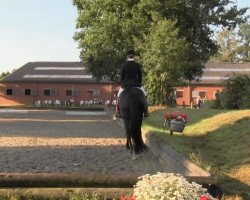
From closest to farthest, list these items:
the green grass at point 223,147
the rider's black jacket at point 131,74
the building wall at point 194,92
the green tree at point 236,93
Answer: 1. the green grass at point 223,147
2. the rider's black jacket at point 131,74
3. the green tree at point 236,93
4. the building wall at point 194,92

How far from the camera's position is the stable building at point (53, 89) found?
75.6 metres

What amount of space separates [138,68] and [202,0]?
30.9 metres

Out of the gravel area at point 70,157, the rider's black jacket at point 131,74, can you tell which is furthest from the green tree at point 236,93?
the rider's black jacket at point 131,74

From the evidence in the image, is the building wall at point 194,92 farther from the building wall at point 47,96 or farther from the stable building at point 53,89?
the building wall at point 47,96

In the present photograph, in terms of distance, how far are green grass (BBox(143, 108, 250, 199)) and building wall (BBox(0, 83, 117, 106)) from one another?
54.0m

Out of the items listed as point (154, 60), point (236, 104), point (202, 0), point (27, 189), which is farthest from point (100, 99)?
point (27, 189)

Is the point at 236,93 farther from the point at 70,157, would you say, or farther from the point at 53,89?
the point at 53,89

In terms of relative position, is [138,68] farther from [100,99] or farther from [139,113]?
[100,99]

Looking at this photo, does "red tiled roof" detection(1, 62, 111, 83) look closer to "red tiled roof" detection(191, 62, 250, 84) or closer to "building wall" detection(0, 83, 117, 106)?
"building wall" detection(0, 83, 117, 106)

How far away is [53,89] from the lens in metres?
76.8

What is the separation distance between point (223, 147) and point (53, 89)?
65199mm

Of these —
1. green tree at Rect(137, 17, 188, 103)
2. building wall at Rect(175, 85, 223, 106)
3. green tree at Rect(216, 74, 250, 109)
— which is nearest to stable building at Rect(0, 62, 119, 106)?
building wall at Rect(175, 85, 223, 106)

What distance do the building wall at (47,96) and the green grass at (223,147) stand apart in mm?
53953

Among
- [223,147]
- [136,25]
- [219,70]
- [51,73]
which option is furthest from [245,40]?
[223,147]
